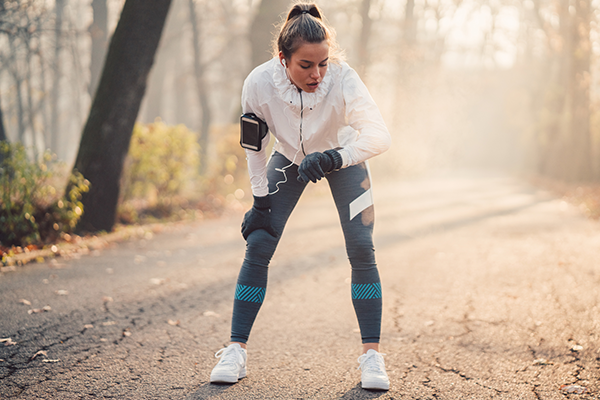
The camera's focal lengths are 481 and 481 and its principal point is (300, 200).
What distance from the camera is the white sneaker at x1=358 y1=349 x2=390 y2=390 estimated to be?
2453mm

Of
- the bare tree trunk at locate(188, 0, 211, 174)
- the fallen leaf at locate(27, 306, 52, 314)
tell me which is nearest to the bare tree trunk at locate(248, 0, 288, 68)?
the bare tree trunk at locate(188, 0, 211, 174)

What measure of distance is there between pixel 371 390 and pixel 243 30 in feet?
67.5

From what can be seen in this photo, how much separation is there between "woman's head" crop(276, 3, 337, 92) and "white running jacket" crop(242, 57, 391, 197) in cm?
7

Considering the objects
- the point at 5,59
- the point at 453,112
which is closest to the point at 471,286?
the point at 5,59

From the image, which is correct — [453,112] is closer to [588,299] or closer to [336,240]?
[336,240]

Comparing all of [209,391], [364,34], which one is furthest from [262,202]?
[364,34]

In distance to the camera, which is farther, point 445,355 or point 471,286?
point 471,286

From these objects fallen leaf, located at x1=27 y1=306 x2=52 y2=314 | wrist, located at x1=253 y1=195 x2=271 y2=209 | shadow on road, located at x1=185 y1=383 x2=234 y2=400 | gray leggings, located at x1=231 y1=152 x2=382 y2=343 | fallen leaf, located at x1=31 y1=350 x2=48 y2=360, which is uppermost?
wrist, located at x1=253 y1=195 x2=271 y2=209

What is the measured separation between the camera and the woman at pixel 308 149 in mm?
2391

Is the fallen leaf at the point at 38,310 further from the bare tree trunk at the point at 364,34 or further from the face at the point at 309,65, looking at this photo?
the bare tree trunk at the point at 364,34

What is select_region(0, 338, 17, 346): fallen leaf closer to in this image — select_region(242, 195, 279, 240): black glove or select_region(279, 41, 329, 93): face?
select_region(242, 195, 279, 240): black glove

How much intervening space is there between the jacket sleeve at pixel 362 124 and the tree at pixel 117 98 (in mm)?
4597

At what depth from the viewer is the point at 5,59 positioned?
15531mm

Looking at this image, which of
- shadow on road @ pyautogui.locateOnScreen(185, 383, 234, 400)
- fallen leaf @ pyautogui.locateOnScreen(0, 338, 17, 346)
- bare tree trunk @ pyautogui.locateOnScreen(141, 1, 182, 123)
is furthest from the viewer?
bare tree trunk @ pyautogui.locateOnScreen(141, 1, 182, 123)
